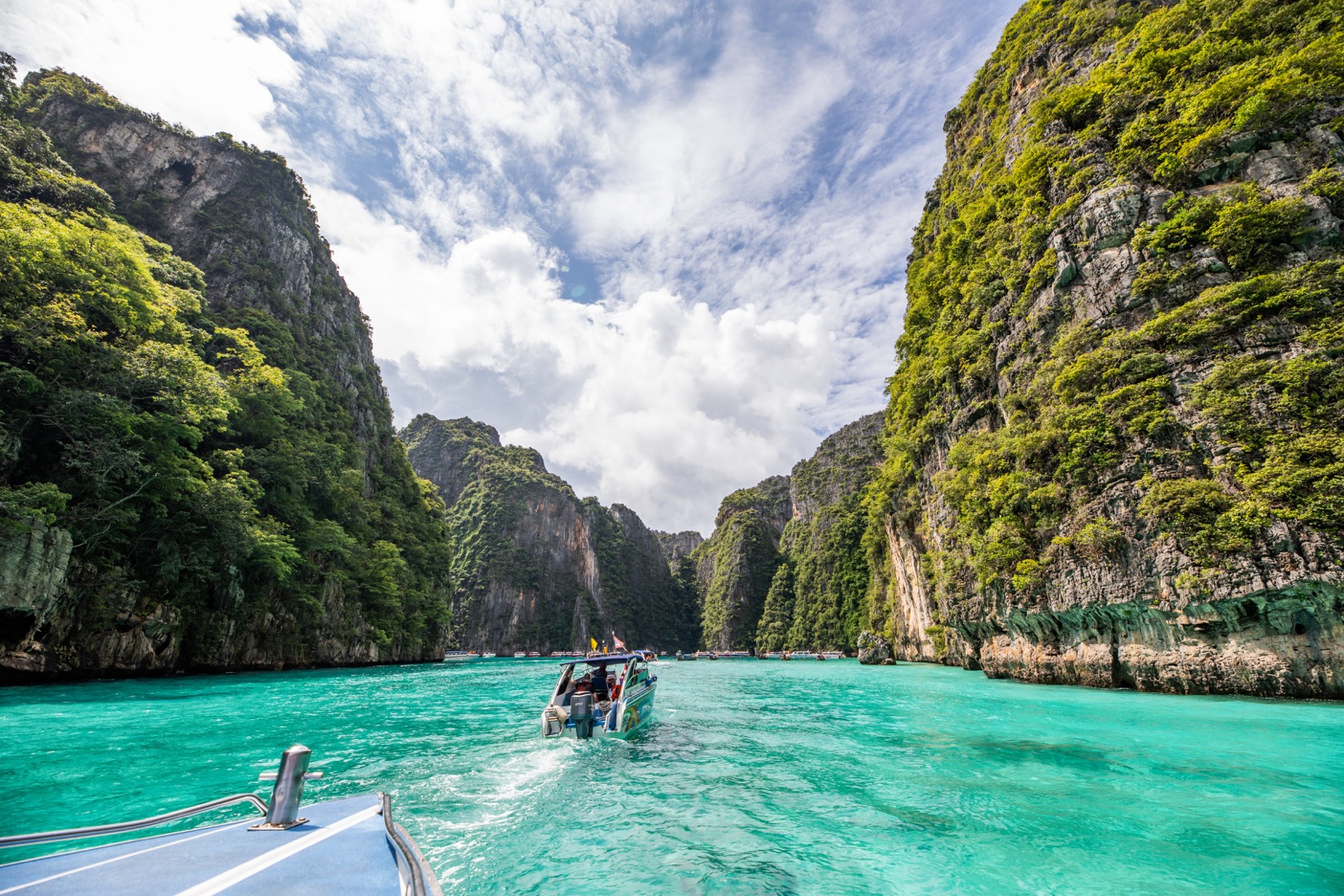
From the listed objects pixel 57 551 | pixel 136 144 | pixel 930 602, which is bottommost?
pixel 930 602

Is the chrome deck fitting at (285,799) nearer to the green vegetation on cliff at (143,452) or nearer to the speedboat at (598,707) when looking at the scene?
the speedboat at (598,707)

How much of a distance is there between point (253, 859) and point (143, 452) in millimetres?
21157

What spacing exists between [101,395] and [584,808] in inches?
846

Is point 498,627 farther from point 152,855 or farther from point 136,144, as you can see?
point 152,855

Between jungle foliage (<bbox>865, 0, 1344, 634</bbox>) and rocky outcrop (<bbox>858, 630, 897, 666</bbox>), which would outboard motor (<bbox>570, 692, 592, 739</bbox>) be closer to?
→ jungle foliage (<bbox>865, 0, 1344, 634</bbox>)

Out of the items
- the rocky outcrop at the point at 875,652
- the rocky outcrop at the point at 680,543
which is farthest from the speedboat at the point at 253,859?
the rocky outcrop at the point at 680,543

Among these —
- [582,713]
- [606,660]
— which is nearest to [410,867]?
[582,713]

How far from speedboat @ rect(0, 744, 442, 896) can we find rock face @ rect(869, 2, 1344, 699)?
764 inches

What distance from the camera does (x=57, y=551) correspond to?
1582cm

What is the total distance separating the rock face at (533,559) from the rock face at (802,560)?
16.5m

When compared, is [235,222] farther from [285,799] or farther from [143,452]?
[285,799]

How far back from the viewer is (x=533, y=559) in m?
107

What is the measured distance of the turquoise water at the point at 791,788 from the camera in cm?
525

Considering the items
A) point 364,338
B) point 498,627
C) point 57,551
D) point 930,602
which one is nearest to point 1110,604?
point 930,602
